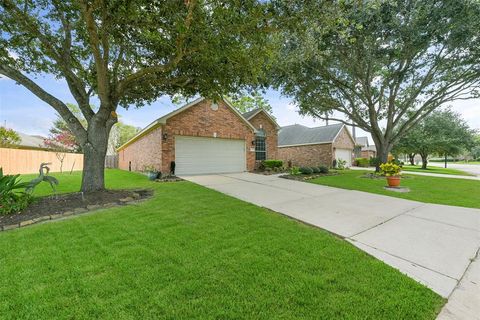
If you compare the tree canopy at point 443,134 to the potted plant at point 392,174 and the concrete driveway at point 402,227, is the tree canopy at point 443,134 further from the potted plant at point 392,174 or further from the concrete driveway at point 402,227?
the concrete driveway at point 402,227

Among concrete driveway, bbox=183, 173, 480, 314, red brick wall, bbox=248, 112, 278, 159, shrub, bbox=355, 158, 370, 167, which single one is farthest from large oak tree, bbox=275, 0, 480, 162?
shrub, bbox=355, 158, 370, 167

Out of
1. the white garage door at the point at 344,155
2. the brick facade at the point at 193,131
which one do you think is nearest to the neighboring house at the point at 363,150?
the white garage door at the point at 344,155

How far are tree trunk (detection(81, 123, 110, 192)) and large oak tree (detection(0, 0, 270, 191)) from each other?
23mm

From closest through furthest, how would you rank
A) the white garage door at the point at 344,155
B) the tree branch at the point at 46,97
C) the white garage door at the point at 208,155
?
1. the tree branch at the point at 46,97
2. the white garage door at the point at 208,155
3. the white garage door at the point at 344,155

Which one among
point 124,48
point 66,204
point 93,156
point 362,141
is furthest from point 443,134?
point 66,204

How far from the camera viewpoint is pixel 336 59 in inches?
418

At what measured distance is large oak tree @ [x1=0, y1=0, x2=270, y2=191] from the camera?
435 cm

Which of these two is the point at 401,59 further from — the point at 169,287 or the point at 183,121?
the point at 169,287

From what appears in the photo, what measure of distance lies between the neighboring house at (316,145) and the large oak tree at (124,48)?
15.5m

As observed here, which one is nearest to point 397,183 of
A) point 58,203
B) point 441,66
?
point 441,66

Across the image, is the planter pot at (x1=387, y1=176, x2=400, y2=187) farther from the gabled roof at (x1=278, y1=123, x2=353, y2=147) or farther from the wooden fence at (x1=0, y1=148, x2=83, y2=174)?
the wooden fence at (x1=0, y1=148, x2=83, y2=174)

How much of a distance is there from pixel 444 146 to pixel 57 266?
29.8m

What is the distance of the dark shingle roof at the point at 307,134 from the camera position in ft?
72.1

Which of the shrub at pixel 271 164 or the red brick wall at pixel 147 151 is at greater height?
the red brick wall at pixel 147 151
